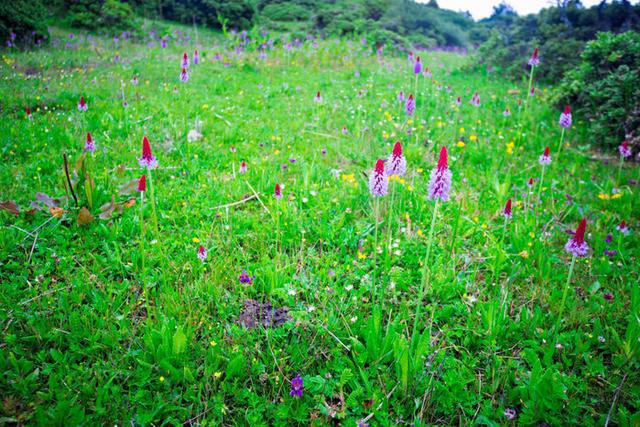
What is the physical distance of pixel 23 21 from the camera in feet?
29.5

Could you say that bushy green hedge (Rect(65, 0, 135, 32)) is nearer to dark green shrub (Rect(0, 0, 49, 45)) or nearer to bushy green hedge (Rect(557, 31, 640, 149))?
dark green shrub (Rect(0, 0, 49, 45))

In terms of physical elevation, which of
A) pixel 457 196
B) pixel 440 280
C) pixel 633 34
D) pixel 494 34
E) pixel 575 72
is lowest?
pixel 440 280

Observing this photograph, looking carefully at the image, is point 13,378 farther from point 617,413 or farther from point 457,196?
point 457,196

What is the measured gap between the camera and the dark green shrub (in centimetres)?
862

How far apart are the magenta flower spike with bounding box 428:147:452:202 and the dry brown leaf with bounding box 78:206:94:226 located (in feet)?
9.18

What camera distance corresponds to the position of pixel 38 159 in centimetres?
414

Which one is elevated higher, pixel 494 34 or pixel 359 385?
pixel 494 34

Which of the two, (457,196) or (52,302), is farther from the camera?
(457,196)

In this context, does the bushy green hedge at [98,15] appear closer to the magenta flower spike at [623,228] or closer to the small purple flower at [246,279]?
the small purple flower at [246,279]

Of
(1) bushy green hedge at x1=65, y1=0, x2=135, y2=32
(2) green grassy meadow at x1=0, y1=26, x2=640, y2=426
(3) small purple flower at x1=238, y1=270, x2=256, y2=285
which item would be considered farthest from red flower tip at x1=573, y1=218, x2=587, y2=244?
(1) bushy green hedge at x1=65, y1=0, x2=135, y2=32

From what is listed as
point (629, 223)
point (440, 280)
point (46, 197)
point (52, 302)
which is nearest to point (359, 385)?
point (440, 280)

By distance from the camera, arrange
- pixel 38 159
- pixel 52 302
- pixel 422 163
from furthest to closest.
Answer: pixel 422 163, pixel 38 159, pixel 52 302

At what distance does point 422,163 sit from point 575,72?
438 centimetres

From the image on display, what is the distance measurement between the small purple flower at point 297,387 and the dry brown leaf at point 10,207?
2.86m
